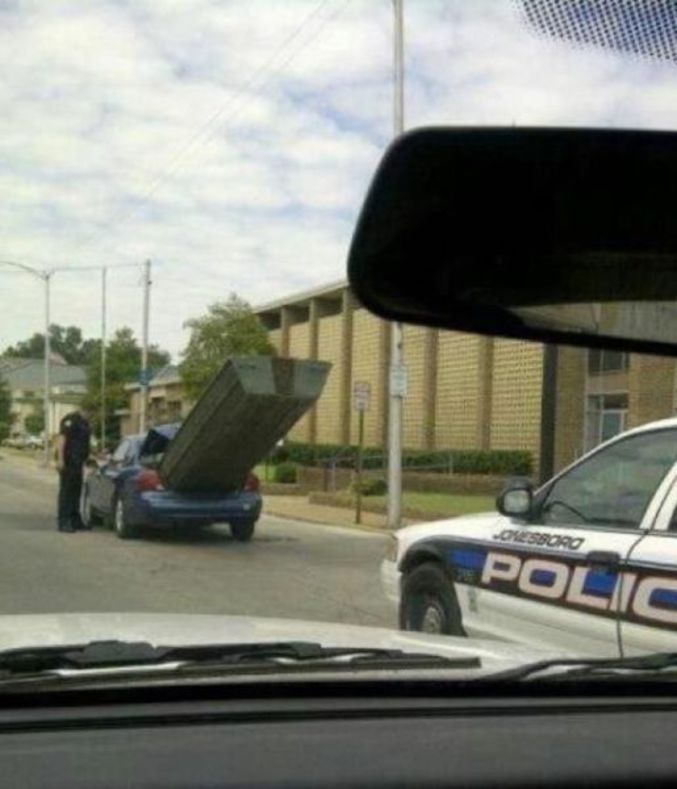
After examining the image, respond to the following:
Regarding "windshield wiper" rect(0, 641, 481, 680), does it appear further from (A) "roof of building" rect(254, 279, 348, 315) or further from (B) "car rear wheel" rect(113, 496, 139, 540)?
(A) "roof of building" rect(254, 279, 348, 315)

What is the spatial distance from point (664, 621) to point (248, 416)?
10613mm

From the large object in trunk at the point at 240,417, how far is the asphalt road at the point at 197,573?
1.05m

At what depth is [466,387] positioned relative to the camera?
129 feet

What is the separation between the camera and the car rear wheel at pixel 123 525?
58.9ft

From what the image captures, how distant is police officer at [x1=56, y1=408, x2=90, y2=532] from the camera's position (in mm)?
18406

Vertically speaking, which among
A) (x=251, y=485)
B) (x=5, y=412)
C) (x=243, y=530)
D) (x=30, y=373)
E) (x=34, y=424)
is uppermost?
(x=30, y=373)

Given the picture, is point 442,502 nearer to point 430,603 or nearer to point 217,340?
point 217,340

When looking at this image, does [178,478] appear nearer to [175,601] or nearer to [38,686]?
[175,601]

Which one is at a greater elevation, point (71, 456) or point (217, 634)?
point (71, 456)

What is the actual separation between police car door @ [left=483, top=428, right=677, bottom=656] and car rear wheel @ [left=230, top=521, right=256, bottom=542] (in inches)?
452

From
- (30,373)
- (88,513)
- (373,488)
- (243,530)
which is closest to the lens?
(243,530)

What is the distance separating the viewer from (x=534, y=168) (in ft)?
6.77

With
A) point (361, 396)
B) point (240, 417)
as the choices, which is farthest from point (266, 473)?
point (240, 417)

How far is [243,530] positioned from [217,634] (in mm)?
14524
